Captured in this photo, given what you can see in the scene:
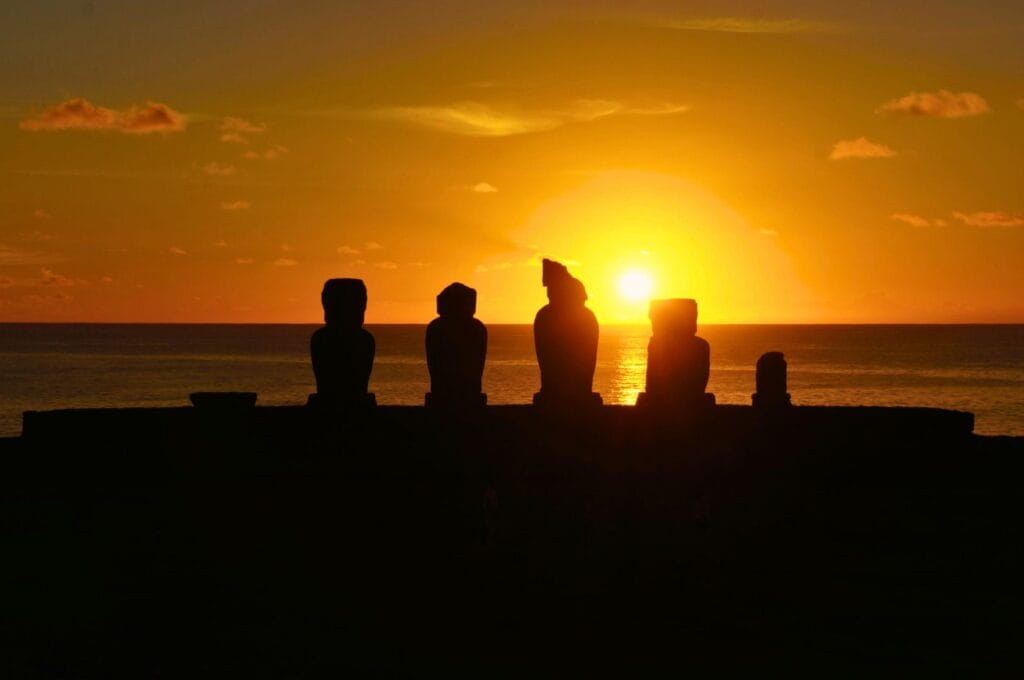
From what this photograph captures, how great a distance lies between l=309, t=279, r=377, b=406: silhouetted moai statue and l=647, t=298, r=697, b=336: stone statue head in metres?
4.67

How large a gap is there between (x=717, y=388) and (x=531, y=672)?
279 ft

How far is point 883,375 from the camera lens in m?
110

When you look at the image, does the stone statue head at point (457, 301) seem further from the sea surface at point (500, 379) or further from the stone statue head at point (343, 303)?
the sea surface at point (500, 379)

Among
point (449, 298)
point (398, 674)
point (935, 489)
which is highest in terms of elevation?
point (449, 298)

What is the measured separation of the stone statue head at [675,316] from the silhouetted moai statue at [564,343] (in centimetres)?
113

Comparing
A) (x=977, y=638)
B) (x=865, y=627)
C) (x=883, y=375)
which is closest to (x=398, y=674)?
(x=865, y=627)

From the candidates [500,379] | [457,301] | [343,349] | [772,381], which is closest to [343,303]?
[343,349]

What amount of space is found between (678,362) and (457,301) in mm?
3696

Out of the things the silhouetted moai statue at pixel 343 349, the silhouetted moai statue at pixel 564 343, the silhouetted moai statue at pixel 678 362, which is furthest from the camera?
the silhouetted moai statue at pixel 678 362

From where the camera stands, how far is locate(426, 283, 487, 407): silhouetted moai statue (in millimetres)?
18281

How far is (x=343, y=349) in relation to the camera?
58.9 ft

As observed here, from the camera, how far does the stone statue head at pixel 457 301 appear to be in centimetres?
1850

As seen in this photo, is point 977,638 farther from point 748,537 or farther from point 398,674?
point 398,674

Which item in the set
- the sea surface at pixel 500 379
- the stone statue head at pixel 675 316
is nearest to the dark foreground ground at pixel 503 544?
the stone statue head at pixel 675 316
